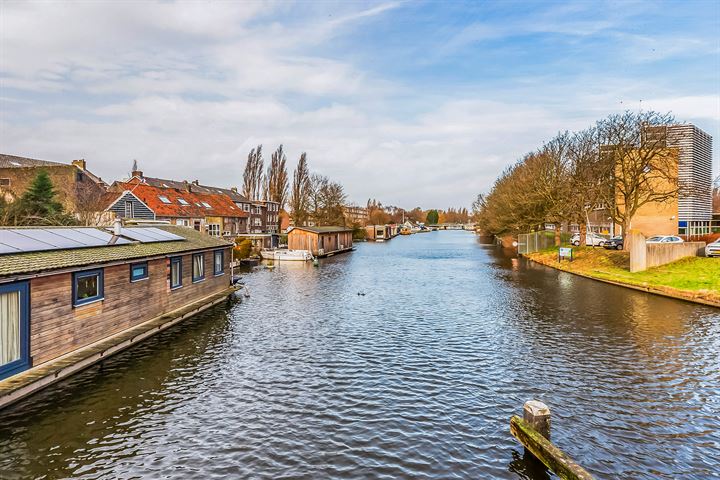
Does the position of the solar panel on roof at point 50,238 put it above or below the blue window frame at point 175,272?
above

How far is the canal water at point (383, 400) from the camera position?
34.4 ft

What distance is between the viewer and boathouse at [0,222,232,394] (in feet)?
43.2

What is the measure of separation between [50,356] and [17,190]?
64114 mm

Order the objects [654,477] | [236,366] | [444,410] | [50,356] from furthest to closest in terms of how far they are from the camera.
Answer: [236,366] < [50,356] < [444,410] < [654,477]

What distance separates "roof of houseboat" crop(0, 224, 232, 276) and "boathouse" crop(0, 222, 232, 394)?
0.03 metres

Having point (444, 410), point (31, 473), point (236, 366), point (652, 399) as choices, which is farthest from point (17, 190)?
point (652, 399)

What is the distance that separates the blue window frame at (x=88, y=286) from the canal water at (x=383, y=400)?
263 cm

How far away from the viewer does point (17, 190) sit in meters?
63.6

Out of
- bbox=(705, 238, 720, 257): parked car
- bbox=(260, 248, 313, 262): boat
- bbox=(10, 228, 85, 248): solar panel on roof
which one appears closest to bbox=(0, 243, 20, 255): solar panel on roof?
bbox=(10, 228, 85, 248): solar panel on roof

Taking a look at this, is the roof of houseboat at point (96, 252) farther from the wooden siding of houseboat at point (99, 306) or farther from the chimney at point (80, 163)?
the chimney at point (80, 163)

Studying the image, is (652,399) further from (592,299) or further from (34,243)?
(34,243)

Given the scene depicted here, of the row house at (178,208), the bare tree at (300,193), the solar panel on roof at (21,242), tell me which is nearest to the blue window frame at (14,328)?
Result: the solar panel on roof at (21,242)

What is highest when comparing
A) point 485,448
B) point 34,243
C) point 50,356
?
point 34,243

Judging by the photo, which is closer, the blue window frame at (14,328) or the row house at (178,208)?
the blue window frame at (14,328)
